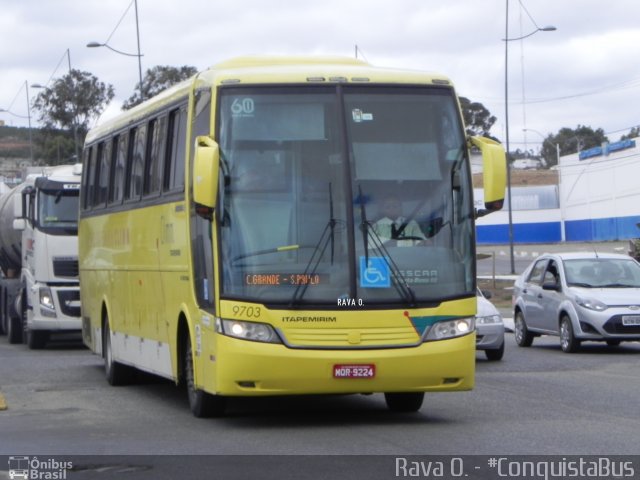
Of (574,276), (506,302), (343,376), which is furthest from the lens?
(506,302)

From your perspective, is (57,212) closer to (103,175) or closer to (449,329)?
(103,175)

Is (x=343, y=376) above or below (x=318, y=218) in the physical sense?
below

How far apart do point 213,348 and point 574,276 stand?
489 inches

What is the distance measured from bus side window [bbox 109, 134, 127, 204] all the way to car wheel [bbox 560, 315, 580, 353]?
28.7ft

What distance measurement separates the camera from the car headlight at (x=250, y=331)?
11.7m

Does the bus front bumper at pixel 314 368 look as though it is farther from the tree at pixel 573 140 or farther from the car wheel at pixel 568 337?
the tree at pixel 573 140

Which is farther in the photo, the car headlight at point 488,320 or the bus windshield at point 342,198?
the car headlight at point 488,320

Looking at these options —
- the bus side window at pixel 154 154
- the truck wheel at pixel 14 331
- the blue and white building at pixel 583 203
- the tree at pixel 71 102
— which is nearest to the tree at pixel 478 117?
the blue and white building at pixel 583 203

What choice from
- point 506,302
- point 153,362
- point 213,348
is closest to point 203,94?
point 213,348

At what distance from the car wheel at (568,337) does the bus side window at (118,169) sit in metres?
8.75

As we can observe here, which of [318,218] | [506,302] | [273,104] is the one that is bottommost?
[506,302]

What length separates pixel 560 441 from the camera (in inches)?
432

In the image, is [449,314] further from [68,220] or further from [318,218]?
[68,220]

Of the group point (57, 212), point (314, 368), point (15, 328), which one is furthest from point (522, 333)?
point (314, 368)
